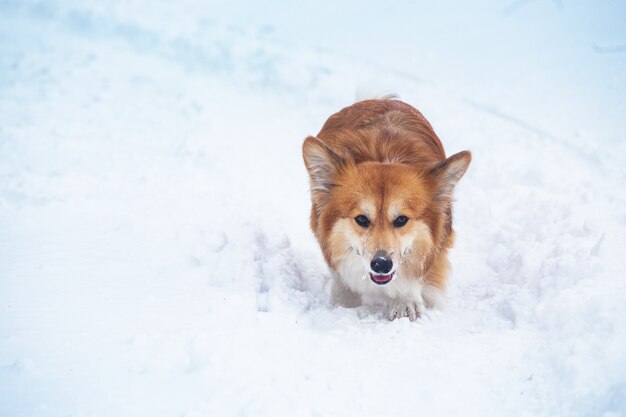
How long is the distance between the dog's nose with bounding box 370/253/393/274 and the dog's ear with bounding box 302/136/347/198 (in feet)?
1.87

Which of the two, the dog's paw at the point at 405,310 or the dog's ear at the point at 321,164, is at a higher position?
the dog's ear at the point at 321,164

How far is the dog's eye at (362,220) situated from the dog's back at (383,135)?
37 cm

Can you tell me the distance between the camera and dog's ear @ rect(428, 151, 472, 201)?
2688mm

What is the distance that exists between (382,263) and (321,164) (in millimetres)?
700

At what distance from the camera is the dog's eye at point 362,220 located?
272 cm

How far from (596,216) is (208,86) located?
15.2 feet

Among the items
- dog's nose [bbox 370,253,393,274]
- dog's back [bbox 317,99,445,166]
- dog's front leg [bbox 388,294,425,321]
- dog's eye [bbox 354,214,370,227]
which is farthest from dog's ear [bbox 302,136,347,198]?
dog's front leg [bbox 388,294,425,321]

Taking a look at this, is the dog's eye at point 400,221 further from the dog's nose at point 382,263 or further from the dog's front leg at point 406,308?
the dog's front leg at point 406,308

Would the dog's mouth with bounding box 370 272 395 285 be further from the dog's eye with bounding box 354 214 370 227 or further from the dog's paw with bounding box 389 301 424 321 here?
the dog's paw with bounding box 389 301 424 321

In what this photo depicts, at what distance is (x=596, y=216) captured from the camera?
331 centimetres

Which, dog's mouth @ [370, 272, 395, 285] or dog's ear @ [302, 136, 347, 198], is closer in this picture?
dog's mouth @ [370, 272, 395, 285]

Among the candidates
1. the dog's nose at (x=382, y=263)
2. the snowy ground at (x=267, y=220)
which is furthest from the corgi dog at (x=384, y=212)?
the snowy ground at (x=267, y=220)

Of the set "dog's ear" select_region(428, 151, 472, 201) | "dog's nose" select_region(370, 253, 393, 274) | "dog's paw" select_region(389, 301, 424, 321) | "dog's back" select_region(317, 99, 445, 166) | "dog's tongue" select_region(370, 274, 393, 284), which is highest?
"dog's back" select_region(317, 99, 445, 166)

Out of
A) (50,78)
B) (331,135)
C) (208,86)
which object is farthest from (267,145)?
(50,78)
